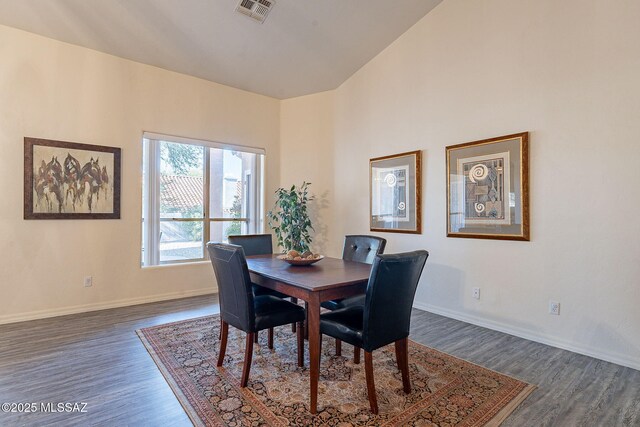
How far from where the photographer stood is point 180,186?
181 inches

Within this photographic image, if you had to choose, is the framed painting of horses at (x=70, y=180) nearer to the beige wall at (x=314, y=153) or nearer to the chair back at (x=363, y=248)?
the beige wall at (x=314, y=153)

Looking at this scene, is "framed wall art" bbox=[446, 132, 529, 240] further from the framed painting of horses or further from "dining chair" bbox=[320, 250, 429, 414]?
the framed painting of horses

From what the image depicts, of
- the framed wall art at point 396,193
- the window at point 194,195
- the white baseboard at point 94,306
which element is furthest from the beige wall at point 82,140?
the framed wall art at point 396,193

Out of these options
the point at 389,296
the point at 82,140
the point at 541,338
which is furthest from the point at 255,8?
the point at 541,338

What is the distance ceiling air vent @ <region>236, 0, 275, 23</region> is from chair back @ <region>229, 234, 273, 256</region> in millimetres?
2394

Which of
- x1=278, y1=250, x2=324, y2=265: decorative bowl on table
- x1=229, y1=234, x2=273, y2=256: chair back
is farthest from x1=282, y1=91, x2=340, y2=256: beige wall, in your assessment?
x1=278, y1=250, x2=324, y2=265: decorative bowl on table

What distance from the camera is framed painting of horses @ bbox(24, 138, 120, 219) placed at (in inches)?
138

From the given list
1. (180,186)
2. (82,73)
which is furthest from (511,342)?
(82,73)

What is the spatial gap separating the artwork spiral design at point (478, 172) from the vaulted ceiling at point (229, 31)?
6.61ft

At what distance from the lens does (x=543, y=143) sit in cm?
300

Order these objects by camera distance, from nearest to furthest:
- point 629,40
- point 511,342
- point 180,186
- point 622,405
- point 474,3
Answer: point 622,405 → point 629,40 → point 511,342 → point 474,3 → point 180,186

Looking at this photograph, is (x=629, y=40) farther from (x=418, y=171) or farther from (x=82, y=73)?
(x=82, y=73)

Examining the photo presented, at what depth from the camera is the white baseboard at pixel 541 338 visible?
2.57m

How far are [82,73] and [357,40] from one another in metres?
3.28
